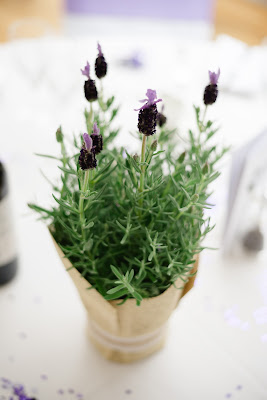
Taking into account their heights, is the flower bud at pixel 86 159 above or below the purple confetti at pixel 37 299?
above

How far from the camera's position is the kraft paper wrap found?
569 mm

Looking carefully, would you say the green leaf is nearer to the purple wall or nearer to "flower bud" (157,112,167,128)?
"flower bud" (157,112,167,128)

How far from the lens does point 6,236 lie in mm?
729

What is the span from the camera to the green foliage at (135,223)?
55 centimetres

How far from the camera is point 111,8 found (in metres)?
3.97

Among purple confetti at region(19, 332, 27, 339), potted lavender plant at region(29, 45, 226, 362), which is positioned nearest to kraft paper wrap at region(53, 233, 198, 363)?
potted lavender plant at region(29, 45, 226, 362)

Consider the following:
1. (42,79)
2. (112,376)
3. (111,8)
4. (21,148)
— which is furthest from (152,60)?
(111,8)

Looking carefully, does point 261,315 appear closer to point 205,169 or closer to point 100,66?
point 205,169

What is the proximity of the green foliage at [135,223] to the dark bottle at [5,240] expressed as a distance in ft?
0.45

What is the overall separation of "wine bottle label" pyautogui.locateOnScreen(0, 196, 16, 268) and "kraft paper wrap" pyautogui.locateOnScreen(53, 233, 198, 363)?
18 cm

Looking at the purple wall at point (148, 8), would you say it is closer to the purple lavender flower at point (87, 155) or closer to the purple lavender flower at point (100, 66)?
the purple lavender flower at point (100, 66)

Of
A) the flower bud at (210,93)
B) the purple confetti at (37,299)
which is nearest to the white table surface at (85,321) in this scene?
the purple confetti at (37,299)

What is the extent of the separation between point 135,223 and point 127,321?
5.6 inches

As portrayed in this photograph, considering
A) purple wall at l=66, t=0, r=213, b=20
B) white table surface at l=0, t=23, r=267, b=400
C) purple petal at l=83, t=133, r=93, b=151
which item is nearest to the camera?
purple petal at l=83, t=133, r=93, b=151
